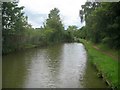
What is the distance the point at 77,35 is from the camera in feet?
285

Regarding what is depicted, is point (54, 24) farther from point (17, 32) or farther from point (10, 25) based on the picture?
point (10, 25)

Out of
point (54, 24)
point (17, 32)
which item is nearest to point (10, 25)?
point (17, 32)

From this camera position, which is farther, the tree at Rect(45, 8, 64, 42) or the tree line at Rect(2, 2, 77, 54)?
the tree at Rect(45, 8, 64, 42)

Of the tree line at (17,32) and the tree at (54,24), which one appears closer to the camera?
the tree line at (17,32)

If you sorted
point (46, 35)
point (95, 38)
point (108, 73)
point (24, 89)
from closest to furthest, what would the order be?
point (24, 89)
point (108, 73)
point (95, 38)
point (46, 35)

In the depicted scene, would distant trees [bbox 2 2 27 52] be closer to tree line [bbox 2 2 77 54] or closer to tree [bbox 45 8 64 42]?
tree line [bbox 2 2 77 54]

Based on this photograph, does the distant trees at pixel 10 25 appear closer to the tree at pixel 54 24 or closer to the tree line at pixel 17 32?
the tree line at pixel 17 32

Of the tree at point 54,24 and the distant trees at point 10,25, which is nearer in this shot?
the distant trees at point 10,25

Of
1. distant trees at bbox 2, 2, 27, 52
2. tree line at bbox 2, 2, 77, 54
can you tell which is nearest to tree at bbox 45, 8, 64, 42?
tree line at bbox 2, 2, 77, 54

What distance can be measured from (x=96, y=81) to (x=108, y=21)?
1009 cm

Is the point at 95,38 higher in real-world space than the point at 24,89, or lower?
higher

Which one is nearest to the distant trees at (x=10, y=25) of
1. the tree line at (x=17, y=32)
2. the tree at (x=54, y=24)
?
the tree line at (x=17, y=32)

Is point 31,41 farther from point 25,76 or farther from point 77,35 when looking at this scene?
point 77,35

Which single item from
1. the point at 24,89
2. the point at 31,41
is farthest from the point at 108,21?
the point at 31,41
